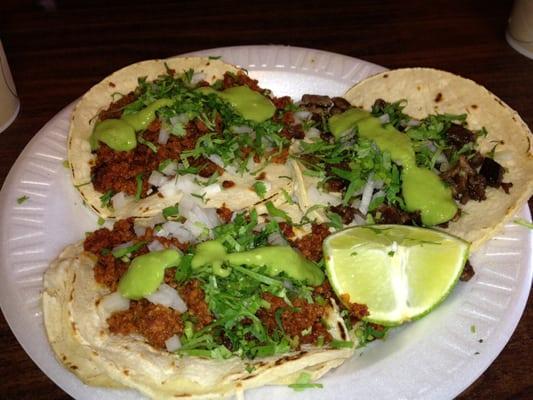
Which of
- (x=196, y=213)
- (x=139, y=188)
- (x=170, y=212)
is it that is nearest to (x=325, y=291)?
(x=196, y=213)

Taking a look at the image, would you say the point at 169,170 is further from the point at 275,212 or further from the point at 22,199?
the point at 22,199

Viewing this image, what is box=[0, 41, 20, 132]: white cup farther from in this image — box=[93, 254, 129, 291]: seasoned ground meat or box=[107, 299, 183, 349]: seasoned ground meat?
box=[107, 299, 183, 349]: seasoned ground meat

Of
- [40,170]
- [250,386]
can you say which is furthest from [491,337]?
[40,170]

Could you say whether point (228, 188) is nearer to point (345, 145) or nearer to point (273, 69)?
point (345, 145)

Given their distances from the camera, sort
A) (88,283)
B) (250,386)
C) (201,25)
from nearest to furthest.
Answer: (250,386)
(88,283)
(201,25)

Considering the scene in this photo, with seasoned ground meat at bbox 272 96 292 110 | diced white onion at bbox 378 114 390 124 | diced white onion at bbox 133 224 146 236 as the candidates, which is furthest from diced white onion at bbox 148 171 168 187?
diced white onion at bbox 378 114 390 124

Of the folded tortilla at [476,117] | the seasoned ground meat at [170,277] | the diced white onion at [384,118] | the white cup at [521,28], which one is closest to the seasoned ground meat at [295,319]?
the seasoned ground meat at [170,277]
